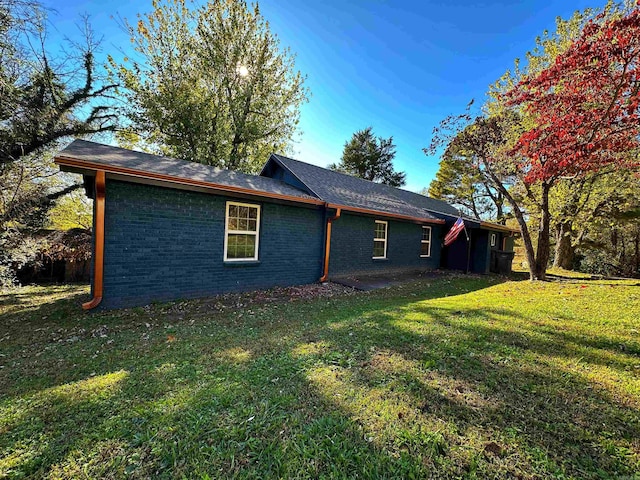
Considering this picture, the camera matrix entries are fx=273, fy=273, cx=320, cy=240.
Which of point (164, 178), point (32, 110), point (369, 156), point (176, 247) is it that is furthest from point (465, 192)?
point (32, 110)

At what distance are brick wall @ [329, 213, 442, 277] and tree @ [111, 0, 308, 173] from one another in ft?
36.6

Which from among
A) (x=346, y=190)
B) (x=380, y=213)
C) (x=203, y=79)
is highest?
(x=203, y=79)

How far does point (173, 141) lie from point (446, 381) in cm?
1824

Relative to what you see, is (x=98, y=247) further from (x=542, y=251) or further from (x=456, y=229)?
(x=542, y=251)

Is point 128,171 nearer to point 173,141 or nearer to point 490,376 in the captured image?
point 490,376

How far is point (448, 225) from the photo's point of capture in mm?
13953

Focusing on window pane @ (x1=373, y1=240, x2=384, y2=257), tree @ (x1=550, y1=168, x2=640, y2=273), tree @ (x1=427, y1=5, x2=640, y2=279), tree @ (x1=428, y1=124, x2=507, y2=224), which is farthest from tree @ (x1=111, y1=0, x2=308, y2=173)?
tree @ (x1=550, y1=168, x2=640, y2=273)

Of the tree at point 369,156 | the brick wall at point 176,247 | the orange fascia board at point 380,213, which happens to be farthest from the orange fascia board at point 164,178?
the tree at point 369,156

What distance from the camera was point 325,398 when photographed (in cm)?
249

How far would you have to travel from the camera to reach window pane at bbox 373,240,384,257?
434 inches

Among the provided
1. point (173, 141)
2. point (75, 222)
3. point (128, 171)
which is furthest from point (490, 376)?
point (173, 141)

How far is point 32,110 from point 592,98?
14081 mm

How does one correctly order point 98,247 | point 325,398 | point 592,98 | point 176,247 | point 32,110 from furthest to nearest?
1. point 32,110
2. point 176,247
3. point 98,247
4. point 592,98
5. point 325,398

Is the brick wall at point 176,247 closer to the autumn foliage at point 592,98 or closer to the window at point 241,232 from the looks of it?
the window at point 241,232
